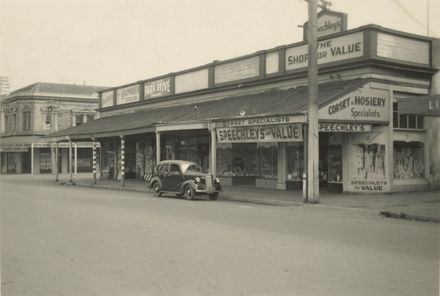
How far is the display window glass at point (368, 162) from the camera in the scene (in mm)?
20641

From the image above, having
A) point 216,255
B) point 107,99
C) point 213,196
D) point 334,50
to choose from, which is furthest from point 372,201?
point 107,99

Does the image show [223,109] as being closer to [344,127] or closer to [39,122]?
[344,127]

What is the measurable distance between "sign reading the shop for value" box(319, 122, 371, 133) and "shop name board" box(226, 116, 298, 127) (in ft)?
3.79

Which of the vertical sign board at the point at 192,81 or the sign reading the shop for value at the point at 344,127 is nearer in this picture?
the sign reading the shop for value at the point at 344,127

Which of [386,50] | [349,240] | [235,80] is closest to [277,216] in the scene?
[349,240]

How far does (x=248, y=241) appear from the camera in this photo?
31.8ft

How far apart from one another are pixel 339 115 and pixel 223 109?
719 cm

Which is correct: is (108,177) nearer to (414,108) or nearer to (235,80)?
(235,80)

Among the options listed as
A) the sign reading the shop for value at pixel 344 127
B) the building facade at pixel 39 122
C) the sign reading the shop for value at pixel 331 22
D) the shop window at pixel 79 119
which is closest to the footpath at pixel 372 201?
the sign reading the shop for value at pixel 344 127

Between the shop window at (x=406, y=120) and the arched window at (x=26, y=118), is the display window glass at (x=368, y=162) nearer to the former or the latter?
the shop window at (x=406, y=120)

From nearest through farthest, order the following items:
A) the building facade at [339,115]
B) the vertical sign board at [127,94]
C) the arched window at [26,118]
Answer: the building facade at [339,115] → the vertical sign board at [127,94] → the arched window at [26,118]

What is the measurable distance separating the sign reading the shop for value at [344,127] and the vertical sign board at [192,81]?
11264 millimetres

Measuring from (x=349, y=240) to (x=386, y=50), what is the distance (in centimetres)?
1265

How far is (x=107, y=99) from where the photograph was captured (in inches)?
1583
